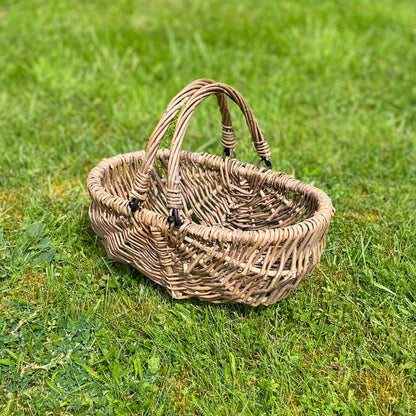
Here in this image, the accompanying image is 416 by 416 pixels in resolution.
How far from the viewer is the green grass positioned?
Answer: 1678 mm

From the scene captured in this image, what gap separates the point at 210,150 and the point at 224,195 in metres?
0.75

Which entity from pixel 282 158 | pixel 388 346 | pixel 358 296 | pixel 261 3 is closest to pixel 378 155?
pixel 282 158

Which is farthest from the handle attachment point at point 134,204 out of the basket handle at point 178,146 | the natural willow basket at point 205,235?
the basket handle at point 178,146

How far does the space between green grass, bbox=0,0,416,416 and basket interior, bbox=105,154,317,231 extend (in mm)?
266

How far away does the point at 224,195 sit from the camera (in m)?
2.29

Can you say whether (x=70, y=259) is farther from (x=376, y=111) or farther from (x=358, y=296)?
(x=376, y=111)

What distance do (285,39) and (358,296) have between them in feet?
9.57

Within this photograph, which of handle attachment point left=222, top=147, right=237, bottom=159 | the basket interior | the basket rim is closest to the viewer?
the basket rim

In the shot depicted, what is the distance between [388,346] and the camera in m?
1.81

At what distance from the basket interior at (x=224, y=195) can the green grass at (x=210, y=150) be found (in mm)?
266

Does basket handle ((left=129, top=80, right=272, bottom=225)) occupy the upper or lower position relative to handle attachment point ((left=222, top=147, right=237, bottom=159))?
upper

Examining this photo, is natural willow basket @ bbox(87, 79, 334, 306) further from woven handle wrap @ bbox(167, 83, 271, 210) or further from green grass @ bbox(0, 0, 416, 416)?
green grass @ bbox(0, 0, 416, 416)

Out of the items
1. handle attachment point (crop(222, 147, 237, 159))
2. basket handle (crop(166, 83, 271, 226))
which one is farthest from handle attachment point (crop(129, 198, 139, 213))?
handle attachment point (crop(222, 147, 237, 159))

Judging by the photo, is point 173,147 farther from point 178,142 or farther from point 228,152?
point 228,152
